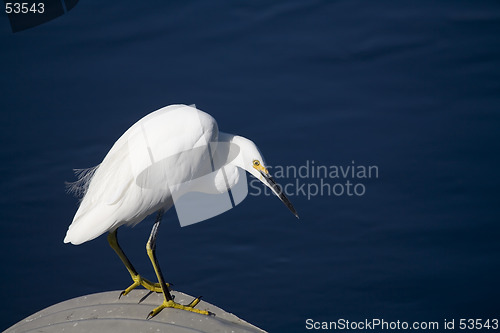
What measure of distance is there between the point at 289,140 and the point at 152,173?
260 centimetres

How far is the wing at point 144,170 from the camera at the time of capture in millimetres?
3902

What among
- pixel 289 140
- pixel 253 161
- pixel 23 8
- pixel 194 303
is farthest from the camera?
pixel 23 8

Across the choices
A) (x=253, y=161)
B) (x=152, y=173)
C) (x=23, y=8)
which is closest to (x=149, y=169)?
(x=152, y=173)

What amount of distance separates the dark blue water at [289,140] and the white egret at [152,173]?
4.92 feet

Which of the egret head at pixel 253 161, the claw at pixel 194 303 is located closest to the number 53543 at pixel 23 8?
the egret head at pixel 253 161

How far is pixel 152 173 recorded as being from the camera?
13.0 feet

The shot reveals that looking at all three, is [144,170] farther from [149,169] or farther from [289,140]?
[289,140]

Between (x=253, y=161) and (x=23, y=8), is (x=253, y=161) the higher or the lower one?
the lower one

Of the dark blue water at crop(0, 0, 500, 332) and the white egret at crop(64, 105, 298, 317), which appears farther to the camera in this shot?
the dark blue water at crop(0, 0, 500, 332)

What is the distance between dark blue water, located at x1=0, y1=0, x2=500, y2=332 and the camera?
5.40 m

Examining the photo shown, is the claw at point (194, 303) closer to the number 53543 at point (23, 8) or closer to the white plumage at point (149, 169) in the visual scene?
the white plumage at point (149, 169)

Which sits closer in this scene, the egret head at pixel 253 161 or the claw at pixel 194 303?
the claw at pixel 194 303

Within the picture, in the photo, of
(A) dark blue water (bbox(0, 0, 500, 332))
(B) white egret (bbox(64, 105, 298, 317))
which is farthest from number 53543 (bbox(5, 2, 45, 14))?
(B) white egret (bbox(64, 105, 298, 317))

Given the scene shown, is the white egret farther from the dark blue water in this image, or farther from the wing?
the dark blue water
